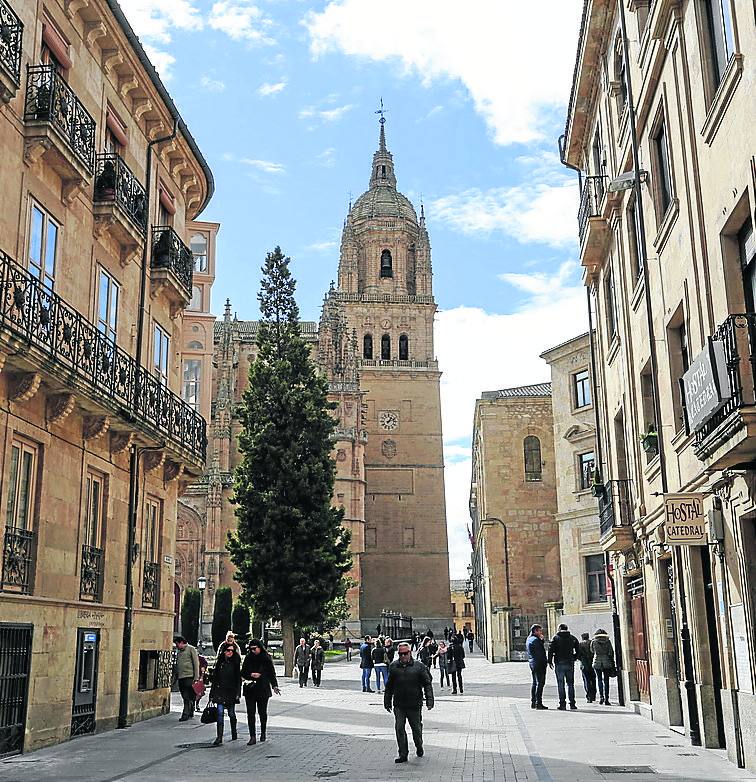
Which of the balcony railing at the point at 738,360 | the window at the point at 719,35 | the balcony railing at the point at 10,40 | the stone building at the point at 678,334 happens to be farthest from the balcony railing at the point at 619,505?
the balcony railing at the point at 10,40

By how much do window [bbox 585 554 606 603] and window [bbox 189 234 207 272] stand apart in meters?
16.1

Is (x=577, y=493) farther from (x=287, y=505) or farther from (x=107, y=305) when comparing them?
(x=107, y=305)

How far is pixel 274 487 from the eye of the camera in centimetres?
3559

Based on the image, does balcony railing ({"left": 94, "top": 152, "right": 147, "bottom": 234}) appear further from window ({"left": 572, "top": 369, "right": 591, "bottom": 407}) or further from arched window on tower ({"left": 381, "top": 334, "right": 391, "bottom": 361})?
arched window on tower ({"left": 381, "top": 334, "right": 391, "bottom": 361})

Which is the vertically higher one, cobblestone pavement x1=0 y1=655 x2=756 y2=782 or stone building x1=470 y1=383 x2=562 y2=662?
stone building x1=470 y1=383 x2=562 y2=662

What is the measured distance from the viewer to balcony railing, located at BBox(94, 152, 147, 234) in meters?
16.4

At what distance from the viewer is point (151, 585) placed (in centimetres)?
1869

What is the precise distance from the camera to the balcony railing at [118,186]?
16.4 meters

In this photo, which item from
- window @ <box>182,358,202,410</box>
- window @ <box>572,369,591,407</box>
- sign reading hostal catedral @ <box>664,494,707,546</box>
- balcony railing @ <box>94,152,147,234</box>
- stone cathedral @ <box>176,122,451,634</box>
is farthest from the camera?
stone cathedral @ <box>176,122,451,634</box>

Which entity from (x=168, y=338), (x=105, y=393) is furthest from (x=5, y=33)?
(x=168, y=338)

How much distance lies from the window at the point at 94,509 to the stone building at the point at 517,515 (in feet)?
98.3

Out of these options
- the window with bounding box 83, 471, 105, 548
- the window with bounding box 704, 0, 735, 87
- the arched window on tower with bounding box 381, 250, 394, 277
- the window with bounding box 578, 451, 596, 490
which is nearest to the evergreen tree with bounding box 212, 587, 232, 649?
the window with bounding box 578, 451, 596, 490

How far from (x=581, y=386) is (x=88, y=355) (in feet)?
76.7

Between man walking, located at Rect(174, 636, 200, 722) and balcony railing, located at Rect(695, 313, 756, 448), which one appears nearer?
balcony railing, located at Rect(695, 313, 756, 448)
